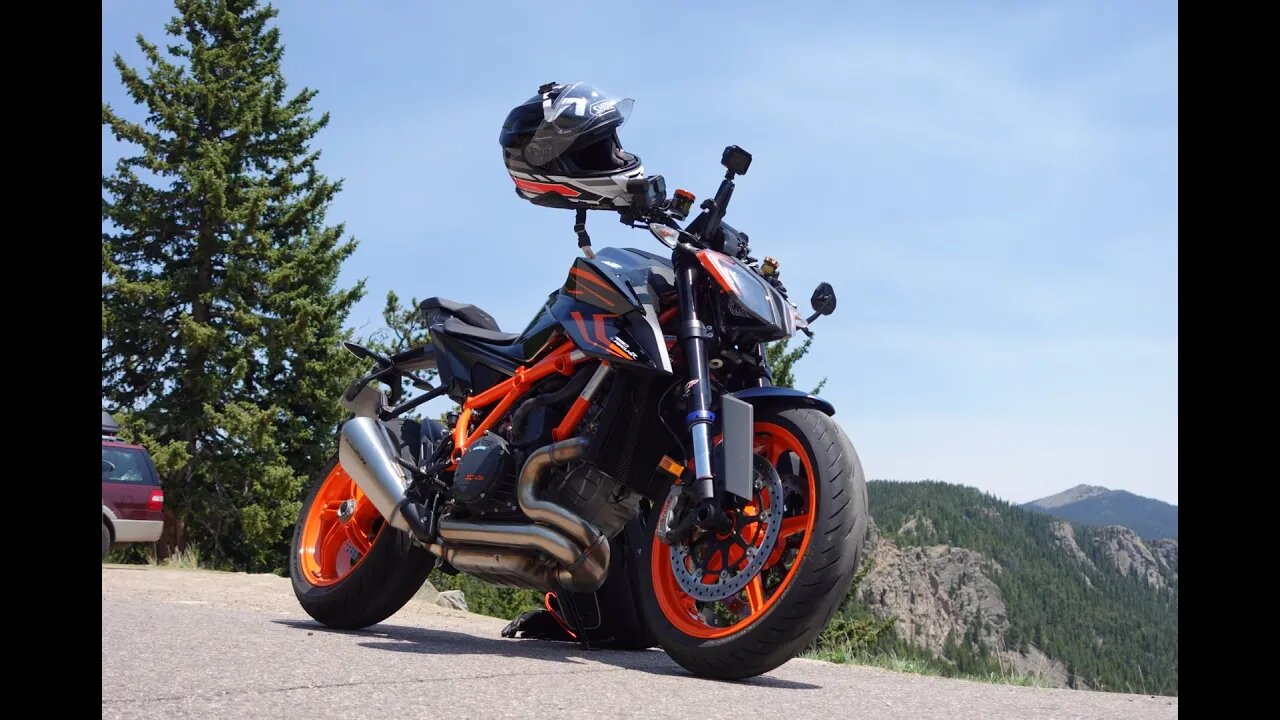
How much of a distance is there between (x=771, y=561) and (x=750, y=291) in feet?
3.57

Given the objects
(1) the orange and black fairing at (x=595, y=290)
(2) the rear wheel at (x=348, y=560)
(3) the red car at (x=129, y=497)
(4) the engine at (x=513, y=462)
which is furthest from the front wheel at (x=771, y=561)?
(3) the red car at (x=129, y=497)

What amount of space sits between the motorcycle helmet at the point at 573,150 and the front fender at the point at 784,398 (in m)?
1.25

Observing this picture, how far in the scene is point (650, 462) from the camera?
5039 mm

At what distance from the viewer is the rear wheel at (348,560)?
612 centimetres

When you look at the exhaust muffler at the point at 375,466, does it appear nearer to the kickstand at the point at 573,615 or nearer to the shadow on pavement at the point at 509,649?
the shadow on pavement at the point at 509,649

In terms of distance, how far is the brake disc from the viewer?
14.7ft

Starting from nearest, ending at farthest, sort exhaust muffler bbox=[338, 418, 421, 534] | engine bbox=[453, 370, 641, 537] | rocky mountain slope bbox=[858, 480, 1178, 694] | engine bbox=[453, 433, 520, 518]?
engine bbox=[453, 370, 641, 537]
engine bbox=[453, 433, 520, 518]
exhaust muffler bbox=[338, 418, 421, 534]
rocky mountain slope bbox=[858, 480, 1178, 694]

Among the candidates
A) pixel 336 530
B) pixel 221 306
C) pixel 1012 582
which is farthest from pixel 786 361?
pixel 1012 582

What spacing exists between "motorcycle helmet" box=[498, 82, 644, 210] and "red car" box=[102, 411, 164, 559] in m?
12.0

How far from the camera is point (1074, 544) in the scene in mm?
174625

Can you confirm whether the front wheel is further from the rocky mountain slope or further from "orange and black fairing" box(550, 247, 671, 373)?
the rocky mountain slope

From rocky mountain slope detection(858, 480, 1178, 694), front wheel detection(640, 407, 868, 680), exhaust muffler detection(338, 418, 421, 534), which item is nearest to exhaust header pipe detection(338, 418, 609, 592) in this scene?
exhaust muffler detection(338, 418, 421, 534)
